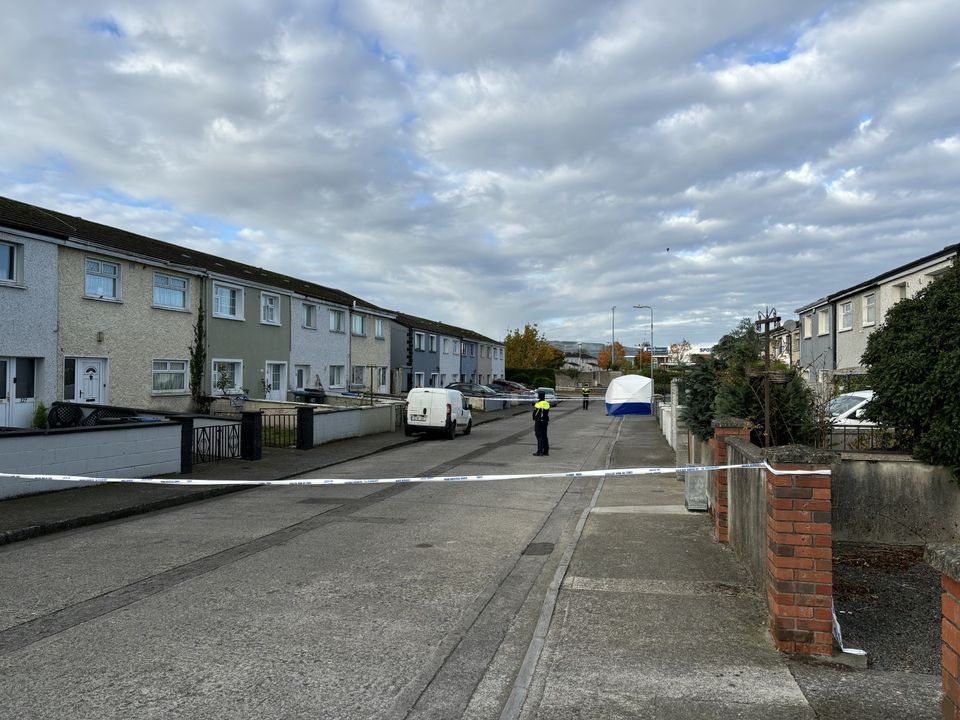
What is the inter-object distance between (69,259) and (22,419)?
441 centimetres

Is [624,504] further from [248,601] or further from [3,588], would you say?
[3,588]

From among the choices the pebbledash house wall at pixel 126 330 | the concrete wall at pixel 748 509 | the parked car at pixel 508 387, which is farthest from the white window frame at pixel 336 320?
the concrete wall at pixel 748 509

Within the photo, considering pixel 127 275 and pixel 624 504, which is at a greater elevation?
pixel 127 275

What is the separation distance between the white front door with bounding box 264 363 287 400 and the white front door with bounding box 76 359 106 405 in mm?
8372

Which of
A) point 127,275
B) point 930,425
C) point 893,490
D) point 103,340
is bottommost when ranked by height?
point 893,490

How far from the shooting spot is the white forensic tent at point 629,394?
31.3 meters

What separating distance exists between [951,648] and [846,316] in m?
29.7

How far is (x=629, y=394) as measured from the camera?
31281 millimetres

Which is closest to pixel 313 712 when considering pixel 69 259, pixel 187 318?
pixel 69 259

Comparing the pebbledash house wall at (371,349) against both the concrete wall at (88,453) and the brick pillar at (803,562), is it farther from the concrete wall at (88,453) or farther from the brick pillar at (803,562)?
the brick pillar at (803,562)

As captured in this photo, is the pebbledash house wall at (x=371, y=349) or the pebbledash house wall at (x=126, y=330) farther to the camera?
the pebbledash house wall at (x=371, y=349)

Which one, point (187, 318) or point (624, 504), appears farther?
point (187, 318)

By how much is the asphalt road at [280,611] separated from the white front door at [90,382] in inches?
415

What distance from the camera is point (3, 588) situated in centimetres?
627
